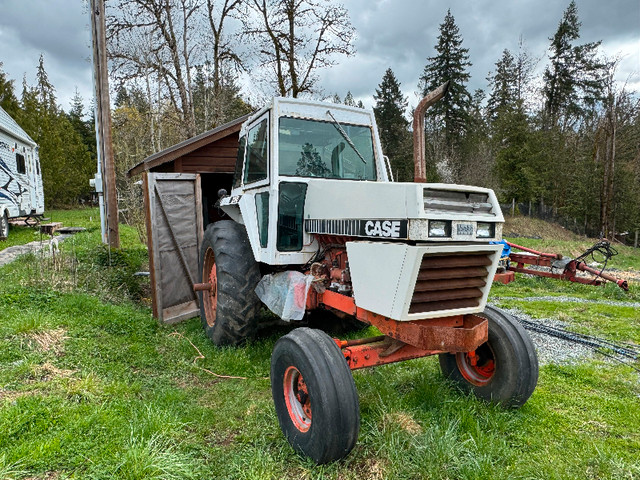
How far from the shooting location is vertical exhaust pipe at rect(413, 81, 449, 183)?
9.77 feet

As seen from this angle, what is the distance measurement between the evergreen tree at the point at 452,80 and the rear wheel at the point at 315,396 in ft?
92.5

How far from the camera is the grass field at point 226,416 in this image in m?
2.49

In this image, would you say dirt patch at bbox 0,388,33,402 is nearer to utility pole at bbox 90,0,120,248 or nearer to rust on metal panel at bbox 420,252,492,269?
rust on metal panel at bbox 420,252,492,269

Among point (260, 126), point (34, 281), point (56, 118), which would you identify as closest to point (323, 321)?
point (260, 126)

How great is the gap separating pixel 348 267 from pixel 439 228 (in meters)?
1.03

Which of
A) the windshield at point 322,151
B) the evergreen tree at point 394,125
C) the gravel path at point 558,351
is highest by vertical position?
the evergreen tree at point 394,125

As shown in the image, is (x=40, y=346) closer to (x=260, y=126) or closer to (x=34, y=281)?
(x=34, y=281)

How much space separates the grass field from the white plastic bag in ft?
2.39

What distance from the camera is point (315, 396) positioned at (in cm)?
252

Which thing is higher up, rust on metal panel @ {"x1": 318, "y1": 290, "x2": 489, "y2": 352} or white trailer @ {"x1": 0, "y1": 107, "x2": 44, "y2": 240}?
white trailer @ {"x1": 0, "y1": 107, "x2": 44, "y2": 240}

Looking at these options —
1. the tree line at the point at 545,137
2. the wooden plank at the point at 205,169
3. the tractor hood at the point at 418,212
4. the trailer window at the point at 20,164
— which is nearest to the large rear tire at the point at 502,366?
the tractor hood at the point at 418,212

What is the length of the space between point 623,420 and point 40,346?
4990 mm

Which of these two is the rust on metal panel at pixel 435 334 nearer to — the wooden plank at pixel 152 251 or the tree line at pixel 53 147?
the wooden plank at pixel 152 251

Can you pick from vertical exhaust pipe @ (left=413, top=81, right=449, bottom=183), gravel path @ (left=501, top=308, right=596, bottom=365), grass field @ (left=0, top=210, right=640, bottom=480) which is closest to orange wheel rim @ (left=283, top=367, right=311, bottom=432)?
grass field @ (left=0, top=210, right=640, bottom=480)
